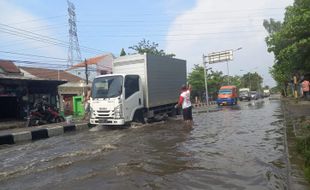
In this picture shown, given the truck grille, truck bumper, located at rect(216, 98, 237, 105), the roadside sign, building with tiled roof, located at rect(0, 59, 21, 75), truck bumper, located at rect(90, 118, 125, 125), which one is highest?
the roadside sign

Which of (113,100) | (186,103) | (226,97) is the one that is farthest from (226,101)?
(113,100)

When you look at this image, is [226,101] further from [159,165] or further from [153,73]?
[159,165]

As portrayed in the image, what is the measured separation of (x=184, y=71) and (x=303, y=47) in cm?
702

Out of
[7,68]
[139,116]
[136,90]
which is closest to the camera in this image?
[136,90]

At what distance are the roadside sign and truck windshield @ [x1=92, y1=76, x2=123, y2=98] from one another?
3690 centimetres

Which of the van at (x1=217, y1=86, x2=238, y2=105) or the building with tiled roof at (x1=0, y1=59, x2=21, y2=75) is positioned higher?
the building with tiled roof at (x1=0, y1=59, x2=21, y2=75)

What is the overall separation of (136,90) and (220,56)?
119 ft

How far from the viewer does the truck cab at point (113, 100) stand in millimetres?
13945

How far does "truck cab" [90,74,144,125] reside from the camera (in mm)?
13945

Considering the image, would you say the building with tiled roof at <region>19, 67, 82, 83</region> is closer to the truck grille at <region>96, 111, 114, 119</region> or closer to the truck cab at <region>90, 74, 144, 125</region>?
the truck cab at <region>90, 74, 144, 125</region>

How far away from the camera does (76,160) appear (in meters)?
7.57

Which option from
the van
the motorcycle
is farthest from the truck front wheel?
the van

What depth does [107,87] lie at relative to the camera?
14.2 metres

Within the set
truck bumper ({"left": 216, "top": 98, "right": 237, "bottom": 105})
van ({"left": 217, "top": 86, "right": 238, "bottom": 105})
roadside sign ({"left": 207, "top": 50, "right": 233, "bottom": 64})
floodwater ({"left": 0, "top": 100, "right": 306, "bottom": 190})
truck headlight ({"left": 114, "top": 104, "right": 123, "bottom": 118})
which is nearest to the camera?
floodwater ({"left": 0, "top": 100, "right": 306, "bottom": 190})
